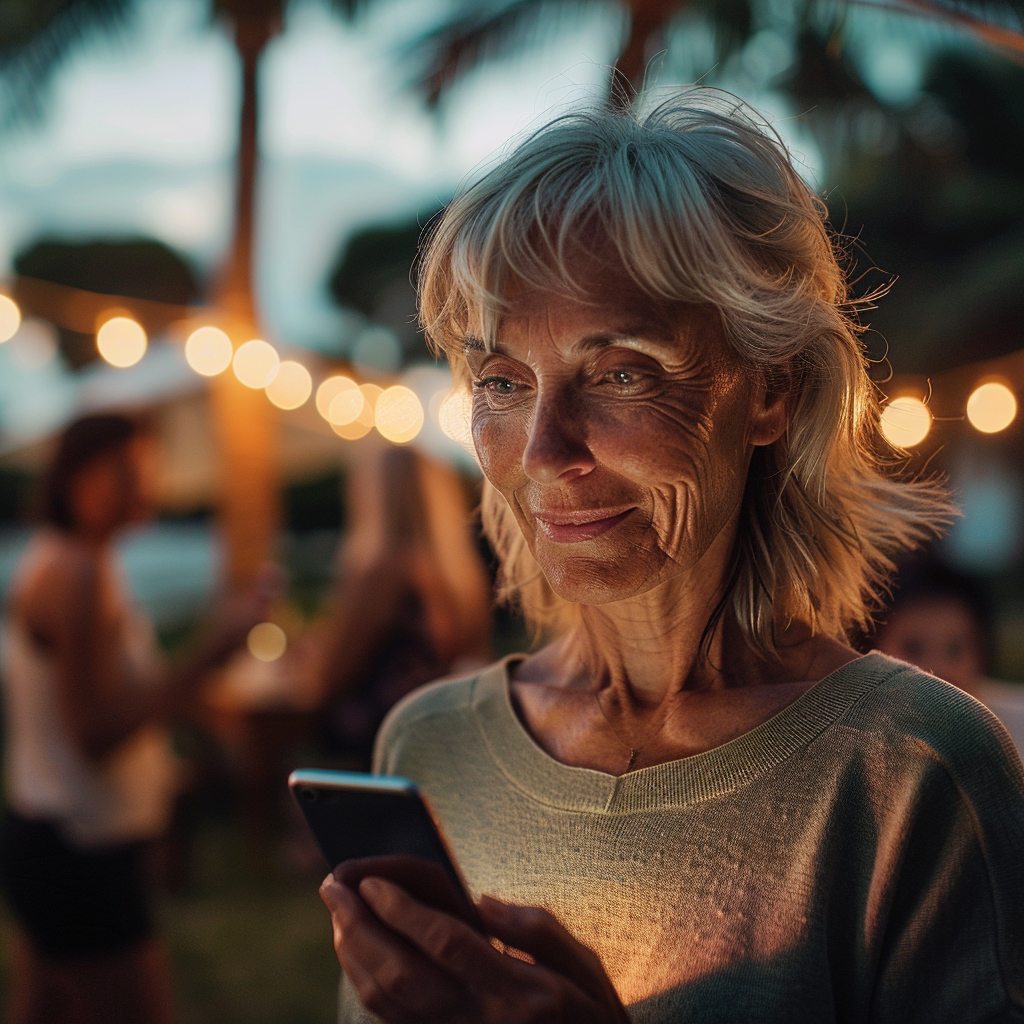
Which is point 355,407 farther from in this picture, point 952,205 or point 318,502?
point 952,205

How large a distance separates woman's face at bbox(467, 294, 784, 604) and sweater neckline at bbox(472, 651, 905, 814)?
8.3 inches

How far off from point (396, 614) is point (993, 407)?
7.96 ft

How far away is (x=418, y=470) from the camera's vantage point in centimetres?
429

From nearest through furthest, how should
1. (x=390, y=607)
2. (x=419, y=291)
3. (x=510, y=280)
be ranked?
(x=510, y=280)
(x=419, y=291)
(x=390, y=607)

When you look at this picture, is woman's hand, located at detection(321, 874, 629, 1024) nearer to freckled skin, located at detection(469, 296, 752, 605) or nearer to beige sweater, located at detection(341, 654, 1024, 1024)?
beige sweater, located at detection(341, 654, 1024, 1024)

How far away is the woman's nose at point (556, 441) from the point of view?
107 cm

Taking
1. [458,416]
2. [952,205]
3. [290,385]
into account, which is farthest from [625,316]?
[952,205]

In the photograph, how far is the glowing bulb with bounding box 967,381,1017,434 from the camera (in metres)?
3.63

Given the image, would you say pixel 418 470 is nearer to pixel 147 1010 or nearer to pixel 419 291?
pixel 147 1010

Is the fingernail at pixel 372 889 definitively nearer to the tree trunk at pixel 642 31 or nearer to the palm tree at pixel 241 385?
the tree trunk at pixel 642 31

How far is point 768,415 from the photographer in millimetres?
1179

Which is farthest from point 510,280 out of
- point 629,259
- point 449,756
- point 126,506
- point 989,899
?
point 126,506

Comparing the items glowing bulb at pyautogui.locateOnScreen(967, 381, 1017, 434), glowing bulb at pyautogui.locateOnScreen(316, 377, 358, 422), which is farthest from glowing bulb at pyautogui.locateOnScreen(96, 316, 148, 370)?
glowing bulb at pyautogui.locateOnScreen(967, 381, 1017, 434)

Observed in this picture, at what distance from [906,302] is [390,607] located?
13.7m
